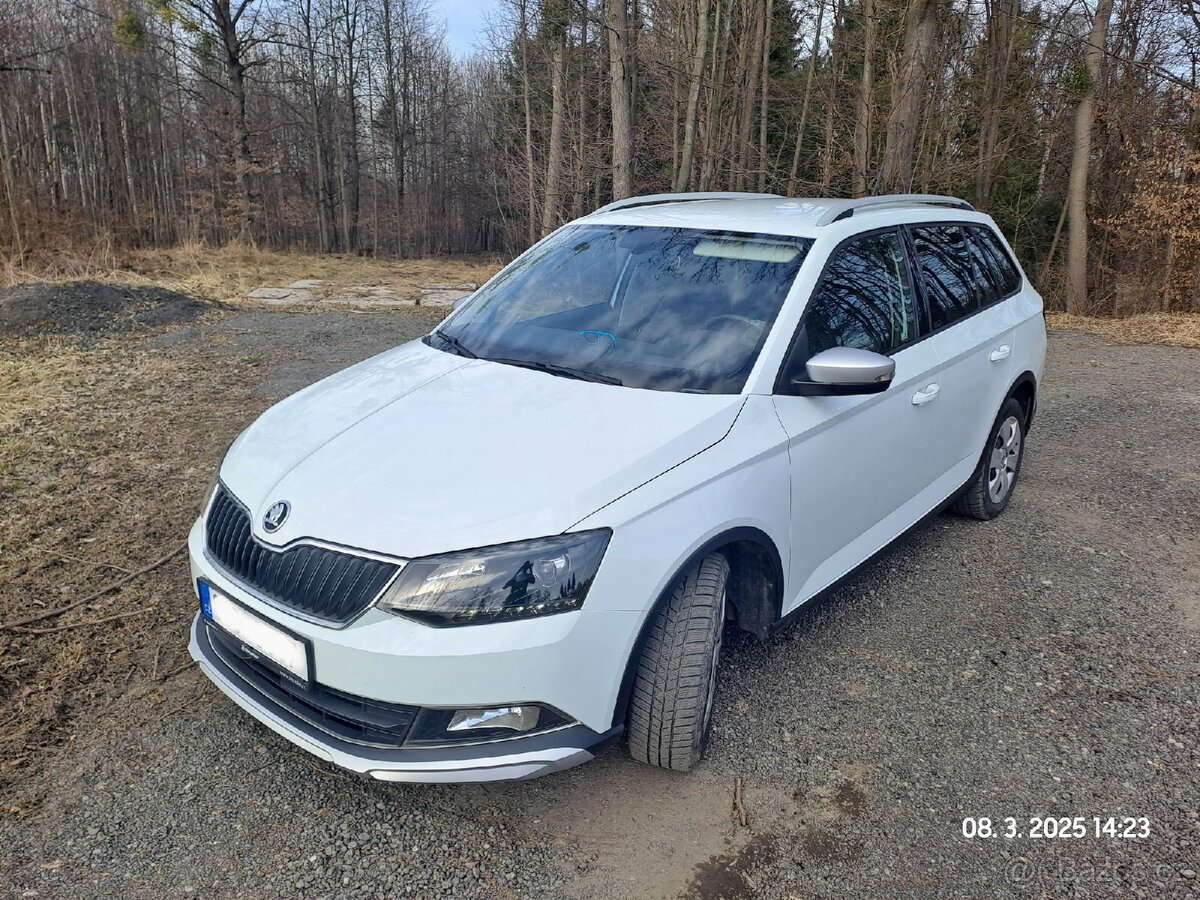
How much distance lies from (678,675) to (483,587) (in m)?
0.69

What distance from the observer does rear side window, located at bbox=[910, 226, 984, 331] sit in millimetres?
3805

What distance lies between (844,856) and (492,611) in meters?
1.26

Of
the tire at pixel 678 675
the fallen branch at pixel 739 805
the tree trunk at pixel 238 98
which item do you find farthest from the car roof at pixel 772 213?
the tree trunk at pixel 238 98

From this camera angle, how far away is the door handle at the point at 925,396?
11.4 ft

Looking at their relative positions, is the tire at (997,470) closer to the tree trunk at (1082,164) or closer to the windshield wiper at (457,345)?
the windshield wiper at (457,345)

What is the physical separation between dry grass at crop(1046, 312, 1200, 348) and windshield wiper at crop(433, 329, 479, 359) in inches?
437

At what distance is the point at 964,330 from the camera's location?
3.95 meters

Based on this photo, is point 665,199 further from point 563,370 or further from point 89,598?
point 89,598

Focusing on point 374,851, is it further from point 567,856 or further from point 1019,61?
point 1019,61

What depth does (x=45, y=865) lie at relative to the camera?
87.3 inches

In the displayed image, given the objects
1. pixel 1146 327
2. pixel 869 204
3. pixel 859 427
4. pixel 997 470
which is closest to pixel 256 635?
pixel 859 427

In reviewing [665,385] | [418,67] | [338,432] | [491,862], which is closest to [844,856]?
[491,862]

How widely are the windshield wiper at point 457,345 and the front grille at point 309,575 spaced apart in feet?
3.81

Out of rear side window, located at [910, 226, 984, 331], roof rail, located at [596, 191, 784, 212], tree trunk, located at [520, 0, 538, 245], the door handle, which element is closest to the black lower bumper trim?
the door handle
